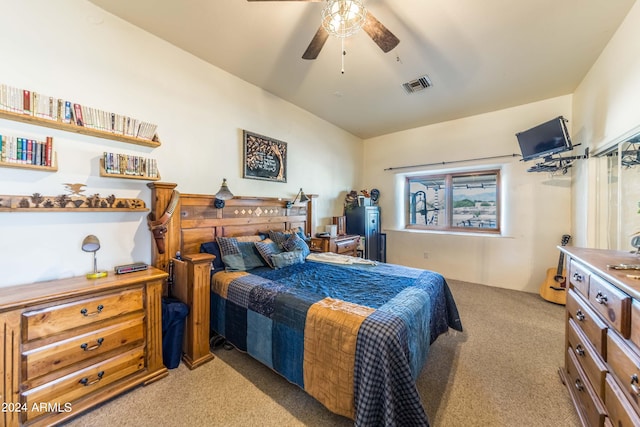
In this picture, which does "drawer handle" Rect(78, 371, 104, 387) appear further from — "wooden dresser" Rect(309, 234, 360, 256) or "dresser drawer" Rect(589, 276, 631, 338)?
"dresser drawer" Rect(589, 276, 631, 338)

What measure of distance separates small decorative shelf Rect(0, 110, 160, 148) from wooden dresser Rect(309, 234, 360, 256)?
227cm

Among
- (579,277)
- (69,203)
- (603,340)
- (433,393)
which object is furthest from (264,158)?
(603,340)

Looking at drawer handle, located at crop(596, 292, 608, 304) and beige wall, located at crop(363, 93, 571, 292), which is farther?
beige wall, located at crop(363, 93, 571, 292)

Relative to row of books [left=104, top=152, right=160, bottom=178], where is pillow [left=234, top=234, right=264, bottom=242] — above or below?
below

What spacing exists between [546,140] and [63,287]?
4895 millimetres

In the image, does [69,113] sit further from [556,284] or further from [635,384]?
[556,284]

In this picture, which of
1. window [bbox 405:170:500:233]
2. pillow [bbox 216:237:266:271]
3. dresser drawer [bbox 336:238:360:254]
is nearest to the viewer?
pillow [bbox 216:237:266:271]

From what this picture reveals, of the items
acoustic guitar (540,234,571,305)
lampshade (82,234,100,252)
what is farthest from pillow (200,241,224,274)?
acoustic guitar (540,234,571,305)

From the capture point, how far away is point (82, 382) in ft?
4.91

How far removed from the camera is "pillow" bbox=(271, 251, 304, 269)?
2.53 meters

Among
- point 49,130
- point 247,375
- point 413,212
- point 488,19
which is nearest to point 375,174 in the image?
point 413,212

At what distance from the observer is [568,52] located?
7.94 feet

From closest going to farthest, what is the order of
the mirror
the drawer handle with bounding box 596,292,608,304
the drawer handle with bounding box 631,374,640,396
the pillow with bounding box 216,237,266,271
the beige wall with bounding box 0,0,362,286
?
the drawer handle with bounding box 631,374,640,396 → the drawer handle with bounding box 596,292,608,304 → the beige wall with bounding box 0,0,362,286 → the mirror → the pillow with bounding box 216,237,266,271

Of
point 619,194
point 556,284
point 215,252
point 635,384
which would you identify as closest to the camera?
point 635,384
